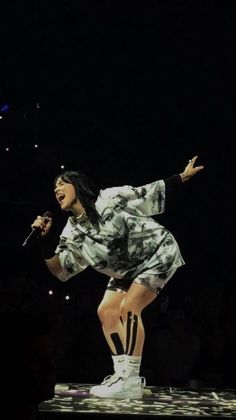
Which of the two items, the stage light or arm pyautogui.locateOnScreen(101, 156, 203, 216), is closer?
arm pyautogui.locateOnScreen(101, 156, 203, 216)

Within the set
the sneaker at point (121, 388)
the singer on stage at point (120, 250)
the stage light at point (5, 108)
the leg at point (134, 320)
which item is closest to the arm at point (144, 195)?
the singer on stage at point (120, 250)

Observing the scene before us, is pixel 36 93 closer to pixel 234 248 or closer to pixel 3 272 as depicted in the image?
pixel 3 272

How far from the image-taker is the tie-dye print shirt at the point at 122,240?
2.66 metres

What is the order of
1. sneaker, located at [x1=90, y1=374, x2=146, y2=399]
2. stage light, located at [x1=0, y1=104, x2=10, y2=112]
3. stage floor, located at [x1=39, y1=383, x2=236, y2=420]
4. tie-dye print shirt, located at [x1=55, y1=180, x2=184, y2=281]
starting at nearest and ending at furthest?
stage floor, located at [x1=39, y1=383, x2=236, y2=420]
sneaker, located at [x1=90, y1=374, x2=146, y2=399]
tie-dye print shirt, located at [x1=55, y1=180, x2=184, y2=281]
stage light, located at [x1=0, y1=104, x2=10, y2=112]

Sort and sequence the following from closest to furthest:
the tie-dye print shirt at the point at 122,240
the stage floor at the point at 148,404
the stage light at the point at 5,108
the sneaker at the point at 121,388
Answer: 1. the stage floor at the point at 148,404
2. the sneaker at the point at 121,388
3. the tie-dye print shirt at the point at 122,240
4. the stage light at the point at 5,108

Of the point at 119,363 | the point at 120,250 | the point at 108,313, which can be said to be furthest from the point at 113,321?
the point at 120,250

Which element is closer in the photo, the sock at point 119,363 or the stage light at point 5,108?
the sock at point 119,363

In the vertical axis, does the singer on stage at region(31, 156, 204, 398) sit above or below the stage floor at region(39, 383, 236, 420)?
above

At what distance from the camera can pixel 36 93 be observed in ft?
11.8

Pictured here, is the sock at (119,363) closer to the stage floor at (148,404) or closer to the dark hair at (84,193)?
the stage floor at (148,404)

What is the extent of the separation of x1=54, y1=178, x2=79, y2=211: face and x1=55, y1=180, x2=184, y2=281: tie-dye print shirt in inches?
2.4

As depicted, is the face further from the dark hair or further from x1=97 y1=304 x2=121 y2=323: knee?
x1=97 y1=304 x2=121 y2=323: knee

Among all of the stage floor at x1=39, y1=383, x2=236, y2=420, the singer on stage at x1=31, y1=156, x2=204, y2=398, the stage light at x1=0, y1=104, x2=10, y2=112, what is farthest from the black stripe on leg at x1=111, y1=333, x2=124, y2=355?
the stage light at x1=0, y1=104, x2=10, y2=112

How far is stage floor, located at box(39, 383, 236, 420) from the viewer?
84.0 inches
